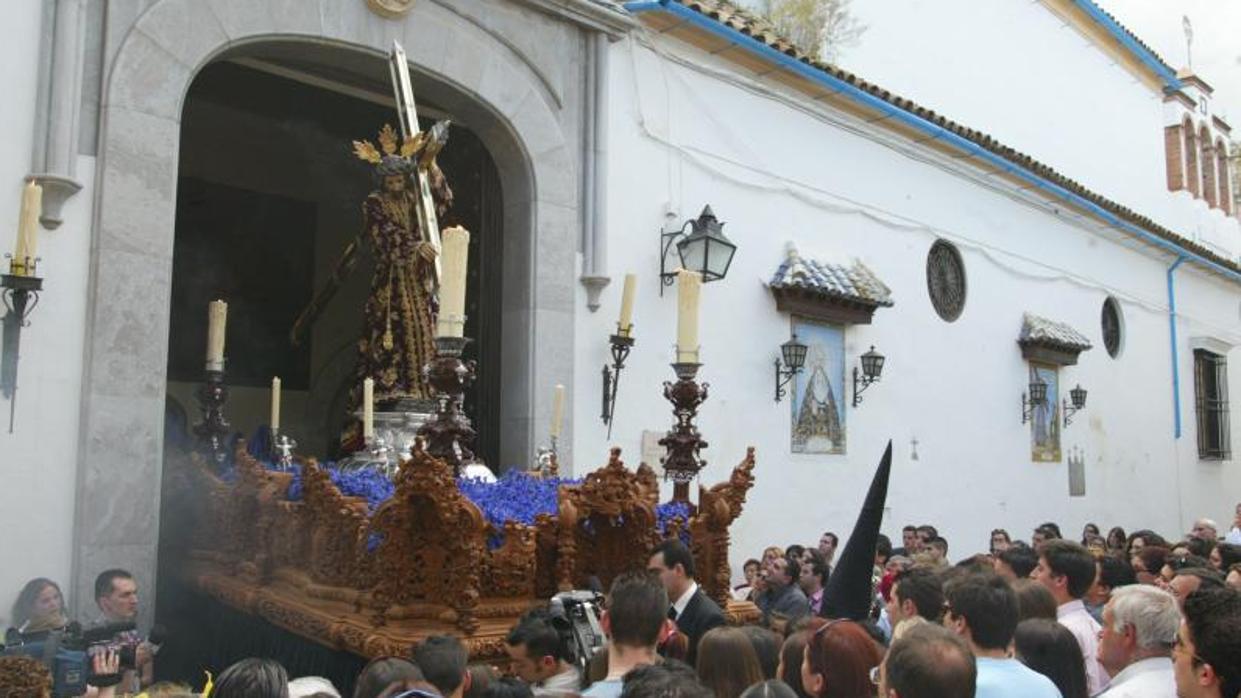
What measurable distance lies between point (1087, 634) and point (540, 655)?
244cm

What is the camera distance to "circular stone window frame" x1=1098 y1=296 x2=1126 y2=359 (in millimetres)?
16469

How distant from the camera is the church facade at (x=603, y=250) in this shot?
6.29 meters

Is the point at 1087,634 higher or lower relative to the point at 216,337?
lower

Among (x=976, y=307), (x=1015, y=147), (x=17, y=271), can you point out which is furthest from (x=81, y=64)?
(x=1015, y=147)

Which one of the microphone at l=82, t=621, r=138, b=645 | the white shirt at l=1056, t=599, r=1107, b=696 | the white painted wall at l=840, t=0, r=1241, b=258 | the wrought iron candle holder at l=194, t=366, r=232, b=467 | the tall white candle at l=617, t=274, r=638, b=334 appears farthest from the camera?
the white painted wall at l=840, t=0, r=1241, b=258

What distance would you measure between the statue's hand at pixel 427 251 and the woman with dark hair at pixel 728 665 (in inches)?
158

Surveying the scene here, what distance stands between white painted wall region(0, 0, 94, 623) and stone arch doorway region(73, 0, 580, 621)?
0.26ft

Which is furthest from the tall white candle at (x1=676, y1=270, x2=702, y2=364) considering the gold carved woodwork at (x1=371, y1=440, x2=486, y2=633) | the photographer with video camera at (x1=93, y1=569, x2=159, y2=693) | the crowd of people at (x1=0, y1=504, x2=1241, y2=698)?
the photographer with video camera at (x1=93, y1=569, x2=159, y2=693)

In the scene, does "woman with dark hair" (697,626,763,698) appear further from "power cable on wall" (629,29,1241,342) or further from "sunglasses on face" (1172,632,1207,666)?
"power cable on wall" (629,29,1241,342)

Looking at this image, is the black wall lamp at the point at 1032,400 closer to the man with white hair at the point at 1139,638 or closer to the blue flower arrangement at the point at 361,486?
the blue flower arrangement at the point at 361,486

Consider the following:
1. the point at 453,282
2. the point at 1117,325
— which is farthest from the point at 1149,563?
the point at 1117,325

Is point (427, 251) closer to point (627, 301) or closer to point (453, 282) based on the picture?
point (627, 301)

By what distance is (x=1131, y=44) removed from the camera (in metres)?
20.1

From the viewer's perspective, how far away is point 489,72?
8461 mm
